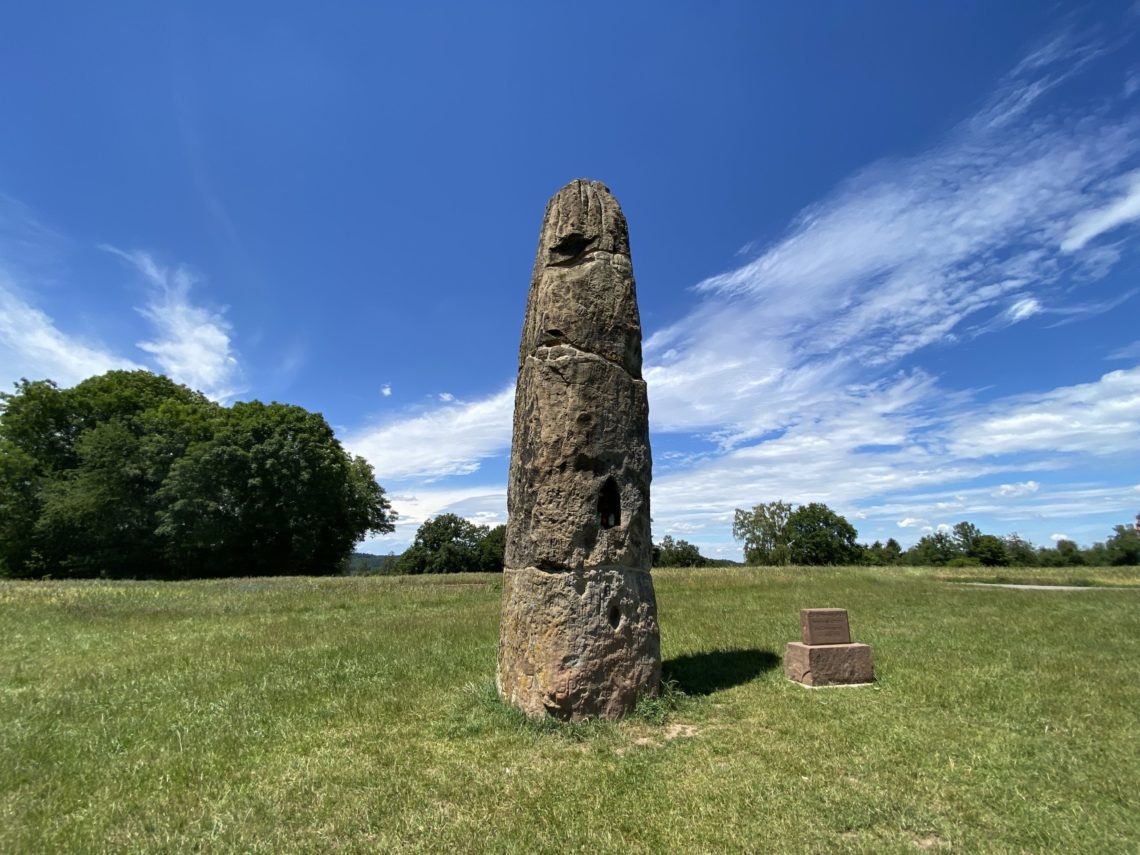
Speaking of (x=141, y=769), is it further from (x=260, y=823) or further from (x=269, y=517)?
(x=269, y=517)

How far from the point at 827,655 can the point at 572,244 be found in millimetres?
7293

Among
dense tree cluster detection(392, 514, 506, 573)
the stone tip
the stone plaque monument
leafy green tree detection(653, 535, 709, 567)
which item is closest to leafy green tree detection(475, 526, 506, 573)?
dense tree cluster detection(392, 514, 506, 573)

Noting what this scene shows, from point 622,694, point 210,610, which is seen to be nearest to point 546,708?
point 622,694

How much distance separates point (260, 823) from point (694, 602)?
53.8 ft

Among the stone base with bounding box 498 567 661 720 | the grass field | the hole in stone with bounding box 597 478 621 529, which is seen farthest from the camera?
the hole in stone with bounding box 597 478 621 529

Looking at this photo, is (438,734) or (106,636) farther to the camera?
(106,636)

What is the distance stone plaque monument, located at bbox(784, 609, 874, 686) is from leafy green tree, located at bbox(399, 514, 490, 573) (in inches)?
2525

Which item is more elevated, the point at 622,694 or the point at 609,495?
the point at 609,495

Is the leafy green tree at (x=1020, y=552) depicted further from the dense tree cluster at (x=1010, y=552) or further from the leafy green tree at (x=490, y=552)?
the leafy green tree at (x=490, y=552)

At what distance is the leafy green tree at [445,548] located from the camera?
7325 cm

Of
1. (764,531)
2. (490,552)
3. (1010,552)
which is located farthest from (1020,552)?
(490,552)

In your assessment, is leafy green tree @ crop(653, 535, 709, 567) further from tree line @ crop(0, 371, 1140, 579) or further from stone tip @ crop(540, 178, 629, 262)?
stone tip @ crop(540, 178, 629, 262)

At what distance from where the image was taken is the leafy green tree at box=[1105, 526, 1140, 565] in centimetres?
6938

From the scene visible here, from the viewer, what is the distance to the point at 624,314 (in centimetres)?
866
